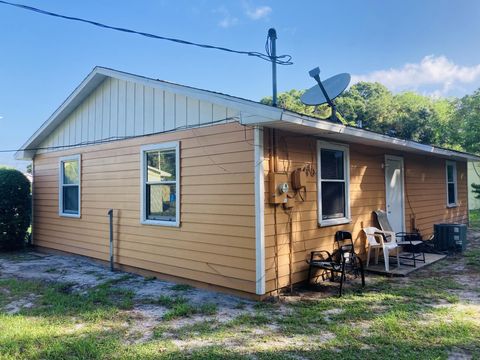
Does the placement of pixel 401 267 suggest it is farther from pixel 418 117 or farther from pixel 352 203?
pixel 418 117

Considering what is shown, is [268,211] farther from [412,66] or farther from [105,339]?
[412,66]

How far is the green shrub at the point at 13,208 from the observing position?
8969mm

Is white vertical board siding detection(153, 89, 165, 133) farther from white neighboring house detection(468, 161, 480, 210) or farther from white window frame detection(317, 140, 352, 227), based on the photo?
white neighboring house detection(468, 161, 480, 210)

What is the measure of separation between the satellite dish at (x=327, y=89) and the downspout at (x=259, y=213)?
1594 mm

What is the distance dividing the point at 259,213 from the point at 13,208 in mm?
7739

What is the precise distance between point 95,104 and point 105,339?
5.58 meters

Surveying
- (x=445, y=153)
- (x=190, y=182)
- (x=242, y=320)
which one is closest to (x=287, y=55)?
(x=190, y=182)

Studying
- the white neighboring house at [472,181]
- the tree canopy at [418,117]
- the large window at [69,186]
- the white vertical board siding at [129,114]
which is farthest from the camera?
the white neighboring house at [472,181]

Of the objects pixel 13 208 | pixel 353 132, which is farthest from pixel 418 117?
pixel 13 208

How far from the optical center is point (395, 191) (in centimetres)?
788

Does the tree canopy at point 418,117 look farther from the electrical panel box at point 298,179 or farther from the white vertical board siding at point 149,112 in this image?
the electrical panel box at point 298,179

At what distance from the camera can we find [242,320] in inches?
154

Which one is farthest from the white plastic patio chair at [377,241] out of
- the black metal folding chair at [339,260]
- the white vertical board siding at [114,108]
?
the white vertical board siding at [114,108]

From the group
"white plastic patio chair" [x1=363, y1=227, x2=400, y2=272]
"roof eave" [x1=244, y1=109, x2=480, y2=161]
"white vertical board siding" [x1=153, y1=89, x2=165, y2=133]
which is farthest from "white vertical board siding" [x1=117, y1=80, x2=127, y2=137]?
"white plastic patio chair" [x1=363, y1=227, x2=400, y2=272]
